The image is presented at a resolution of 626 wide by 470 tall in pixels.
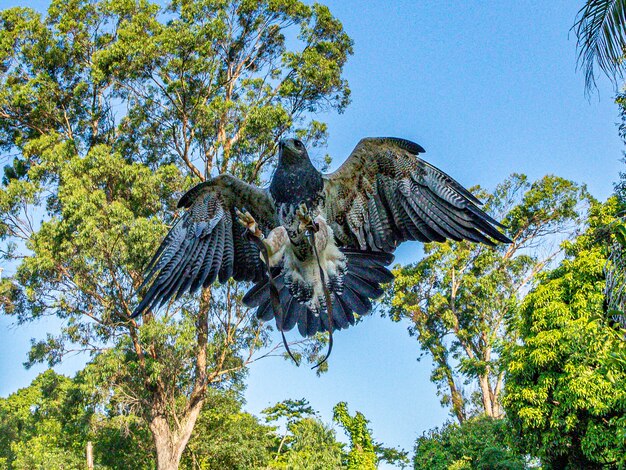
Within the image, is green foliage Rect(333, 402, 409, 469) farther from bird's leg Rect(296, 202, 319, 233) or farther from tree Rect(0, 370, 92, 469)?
bird's leg Rect(296, 202, 319, 233)

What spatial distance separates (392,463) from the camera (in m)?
17.4

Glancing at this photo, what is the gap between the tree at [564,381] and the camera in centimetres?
997

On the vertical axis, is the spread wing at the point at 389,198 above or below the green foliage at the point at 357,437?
below

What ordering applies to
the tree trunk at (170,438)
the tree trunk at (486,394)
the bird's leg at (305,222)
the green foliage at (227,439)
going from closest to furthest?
the bird's leg at (305,222), the tree trunk at (170,438), the green foliage at (227,439), the tree trunk at (486,394)

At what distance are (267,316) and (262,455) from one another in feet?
40.2

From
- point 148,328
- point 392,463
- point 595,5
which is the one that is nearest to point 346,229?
point 595,5

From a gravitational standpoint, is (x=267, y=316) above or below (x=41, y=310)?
below

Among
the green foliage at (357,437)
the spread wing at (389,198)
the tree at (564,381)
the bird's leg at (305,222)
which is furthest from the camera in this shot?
the green foliage at (357,437)

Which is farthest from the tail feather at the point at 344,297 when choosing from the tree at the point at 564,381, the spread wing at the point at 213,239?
the tree at the point at 564,381

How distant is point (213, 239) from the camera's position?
5.91 meters

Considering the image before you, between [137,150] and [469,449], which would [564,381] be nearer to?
[469,449]

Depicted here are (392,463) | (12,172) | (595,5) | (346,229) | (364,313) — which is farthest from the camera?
(392,463)

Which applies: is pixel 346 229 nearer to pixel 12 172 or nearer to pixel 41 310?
pixel 41 310

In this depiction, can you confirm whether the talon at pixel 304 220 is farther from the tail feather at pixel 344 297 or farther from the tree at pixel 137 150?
the tree at pixel 137 150
